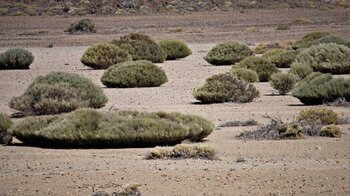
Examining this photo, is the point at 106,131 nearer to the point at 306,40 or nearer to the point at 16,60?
the point at 16,60

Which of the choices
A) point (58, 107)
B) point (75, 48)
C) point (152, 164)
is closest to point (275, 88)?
point (58, 107)

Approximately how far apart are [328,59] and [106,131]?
16.9 m

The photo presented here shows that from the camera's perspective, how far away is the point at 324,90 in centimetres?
2066

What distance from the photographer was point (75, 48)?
47594 mm

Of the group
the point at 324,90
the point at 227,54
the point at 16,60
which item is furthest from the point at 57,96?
the point at 227,54

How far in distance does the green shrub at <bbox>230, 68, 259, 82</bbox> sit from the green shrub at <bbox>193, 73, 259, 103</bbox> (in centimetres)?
401

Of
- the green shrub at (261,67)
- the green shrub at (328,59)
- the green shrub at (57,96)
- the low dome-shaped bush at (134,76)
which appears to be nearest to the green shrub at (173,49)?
the green shrub at (328,59)

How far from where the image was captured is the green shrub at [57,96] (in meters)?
18.3

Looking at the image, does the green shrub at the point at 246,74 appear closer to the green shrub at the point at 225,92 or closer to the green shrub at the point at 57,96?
the green shrub at the point at 225,92

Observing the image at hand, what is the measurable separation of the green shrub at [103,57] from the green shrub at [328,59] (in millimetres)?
7628

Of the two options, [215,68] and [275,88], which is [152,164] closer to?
[275,88]

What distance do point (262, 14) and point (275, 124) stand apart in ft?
235

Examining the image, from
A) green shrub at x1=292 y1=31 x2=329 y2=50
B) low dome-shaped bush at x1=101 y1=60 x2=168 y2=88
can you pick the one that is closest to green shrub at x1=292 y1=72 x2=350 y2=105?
low dome-shaped bush at x1=101 y1=60 x2=168 y2=88

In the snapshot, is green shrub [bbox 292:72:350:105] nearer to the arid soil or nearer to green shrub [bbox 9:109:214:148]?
the arid soil
